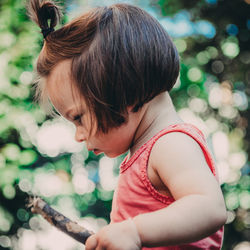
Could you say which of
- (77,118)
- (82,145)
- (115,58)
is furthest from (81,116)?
(82,145)

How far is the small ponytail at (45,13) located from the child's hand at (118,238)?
0.46m

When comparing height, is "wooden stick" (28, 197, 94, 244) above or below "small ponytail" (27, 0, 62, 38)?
Answer: below

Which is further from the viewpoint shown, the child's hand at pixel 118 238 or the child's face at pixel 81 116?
the child's face at pixel 81 116

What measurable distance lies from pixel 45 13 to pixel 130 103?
302mm

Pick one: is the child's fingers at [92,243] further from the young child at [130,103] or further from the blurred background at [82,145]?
the blurred background at [82,145]

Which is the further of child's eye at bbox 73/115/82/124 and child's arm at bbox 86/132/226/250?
child's eye at bbox 73/115/82/124

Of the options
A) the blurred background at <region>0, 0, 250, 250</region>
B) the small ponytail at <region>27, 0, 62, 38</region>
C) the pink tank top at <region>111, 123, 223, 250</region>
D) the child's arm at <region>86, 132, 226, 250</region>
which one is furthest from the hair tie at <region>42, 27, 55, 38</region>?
the blurred background at <region>0, 0, 250, 250</region>

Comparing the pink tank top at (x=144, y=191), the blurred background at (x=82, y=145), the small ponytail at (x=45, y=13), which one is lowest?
the blurred background at (x=82, y=145)

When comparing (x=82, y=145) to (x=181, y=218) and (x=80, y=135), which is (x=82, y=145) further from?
(x=181, y=218)

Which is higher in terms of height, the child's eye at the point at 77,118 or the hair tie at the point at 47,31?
the hair tie at the point at 47,31

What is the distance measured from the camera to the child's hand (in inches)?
23.2

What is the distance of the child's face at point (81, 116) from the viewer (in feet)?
2.56

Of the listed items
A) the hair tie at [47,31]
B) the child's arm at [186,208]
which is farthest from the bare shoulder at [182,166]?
the hair tie at [47,31]

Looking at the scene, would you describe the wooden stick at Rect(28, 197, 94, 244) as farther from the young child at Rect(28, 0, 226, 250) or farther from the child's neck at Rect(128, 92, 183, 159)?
the child's neck at Rect(128, 92, 183, 159)
